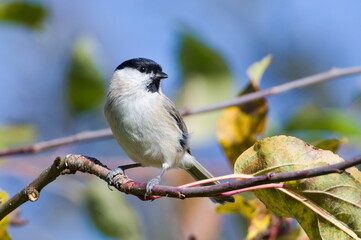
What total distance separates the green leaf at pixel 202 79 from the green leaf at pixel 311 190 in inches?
57.1

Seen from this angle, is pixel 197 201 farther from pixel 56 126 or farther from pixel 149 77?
pixel 56 126

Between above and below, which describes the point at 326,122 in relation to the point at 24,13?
below

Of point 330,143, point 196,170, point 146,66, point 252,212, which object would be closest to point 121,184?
point 252,212

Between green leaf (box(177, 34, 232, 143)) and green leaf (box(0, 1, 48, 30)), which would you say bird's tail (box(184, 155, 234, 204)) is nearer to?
green leaf (box(177, 34, 232, 143))

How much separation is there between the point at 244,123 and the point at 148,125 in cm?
77

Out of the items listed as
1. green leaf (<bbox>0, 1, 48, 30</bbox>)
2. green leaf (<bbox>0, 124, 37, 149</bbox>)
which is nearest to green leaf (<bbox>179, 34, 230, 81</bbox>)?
green leaf (<bbox>0, 1, 48, 30</bbox>)

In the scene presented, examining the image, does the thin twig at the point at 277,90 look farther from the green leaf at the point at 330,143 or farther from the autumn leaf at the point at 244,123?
the green leaf at the point at 330,143

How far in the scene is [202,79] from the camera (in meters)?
3.08

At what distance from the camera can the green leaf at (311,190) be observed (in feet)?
4.77

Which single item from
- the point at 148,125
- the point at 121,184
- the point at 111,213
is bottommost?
the point at 111,213

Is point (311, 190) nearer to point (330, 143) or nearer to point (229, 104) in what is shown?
point (330, 143)

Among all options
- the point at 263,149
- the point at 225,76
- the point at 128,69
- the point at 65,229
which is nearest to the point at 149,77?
the point at 128,69

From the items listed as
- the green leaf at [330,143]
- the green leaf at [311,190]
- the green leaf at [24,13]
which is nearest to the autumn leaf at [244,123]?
the green leaf at [330,143]

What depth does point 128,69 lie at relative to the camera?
3510mm
